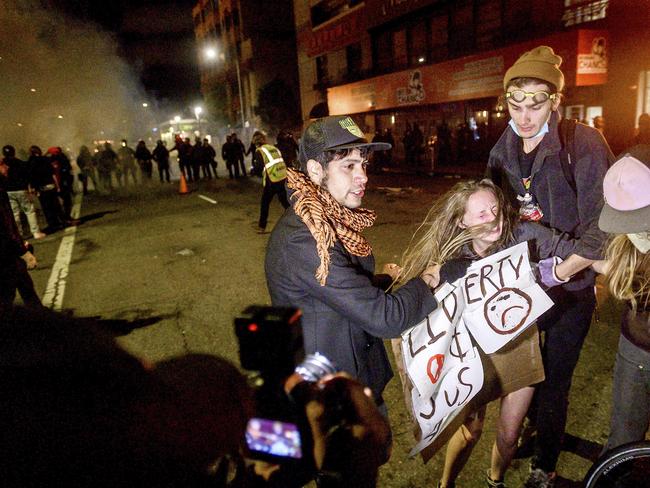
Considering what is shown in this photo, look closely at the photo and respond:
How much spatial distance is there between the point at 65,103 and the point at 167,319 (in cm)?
4432

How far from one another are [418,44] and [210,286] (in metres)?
22.0

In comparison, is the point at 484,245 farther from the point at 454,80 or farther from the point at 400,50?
the point at 400,50

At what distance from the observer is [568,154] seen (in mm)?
2322

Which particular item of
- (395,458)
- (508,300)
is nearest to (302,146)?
(508,300)

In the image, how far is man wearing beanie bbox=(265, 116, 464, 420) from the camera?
71.8 inches

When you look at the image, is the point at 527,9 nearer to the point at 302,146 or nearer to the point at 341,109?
the point at 341,109

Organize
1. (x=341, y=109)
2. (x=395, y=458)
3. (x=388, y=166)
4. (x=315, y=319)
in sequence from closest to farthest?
(x=315, y=319) < (x=395, y=458) < (x=388, y=166) < (x=341, y=109)

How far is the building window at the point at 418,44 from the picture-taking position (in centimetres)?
2347

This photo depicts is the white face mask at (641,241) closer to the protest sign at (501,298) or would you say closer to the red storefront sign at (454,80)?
the protest sign at (501,298)

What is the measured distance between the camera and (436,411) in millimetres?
2174

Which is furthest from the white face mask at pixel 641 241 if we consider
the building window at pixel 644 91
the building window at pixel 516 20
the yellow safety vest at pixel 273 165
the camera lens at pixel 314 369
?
the building window at pixel 516 20

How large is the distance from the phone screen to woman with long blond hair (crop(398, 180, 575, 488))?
1.40 metres

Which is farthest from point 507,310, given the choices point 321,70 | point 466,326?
point 321,70

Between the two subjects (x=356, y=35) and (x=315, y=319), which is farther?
(x=356, y=35)
